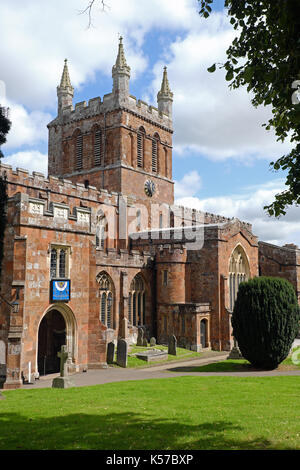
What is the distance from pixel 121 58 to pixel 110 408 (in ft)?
114

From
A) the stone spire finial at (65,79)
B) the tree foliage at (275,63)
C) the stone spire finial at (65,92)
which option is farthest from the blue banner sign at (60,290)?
the stone spire finial at (65,79)

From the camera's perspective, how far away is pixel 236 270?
3500cm

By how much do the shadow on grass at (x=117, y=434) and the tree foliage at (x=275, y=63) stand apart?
15.9ft

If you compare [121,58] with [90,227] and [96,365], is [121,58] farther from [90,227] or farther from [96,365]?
[96,365]

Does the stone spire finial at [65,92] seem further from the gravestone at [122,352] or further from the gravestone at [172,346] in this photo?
the gravestone at [122,352]

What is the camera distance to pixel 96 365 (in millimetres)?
21453

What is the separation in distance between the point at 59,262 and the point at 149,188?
2127 cm

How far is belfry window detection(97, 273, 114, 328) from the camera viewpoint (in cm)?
2800

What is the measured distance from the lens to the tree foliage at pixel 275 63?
585 centimetres

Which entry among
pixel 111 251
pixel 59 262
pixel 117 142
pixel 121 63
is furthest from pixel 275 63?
pixel 121 63

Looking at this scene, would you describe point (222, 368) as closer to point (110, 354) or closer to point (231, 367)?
point (231, 367)

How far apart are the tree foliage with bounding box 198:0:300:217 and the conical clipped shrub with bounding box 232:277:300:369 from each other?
1359 cm

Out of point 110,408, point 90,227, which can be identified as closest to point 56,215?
point 90,227
